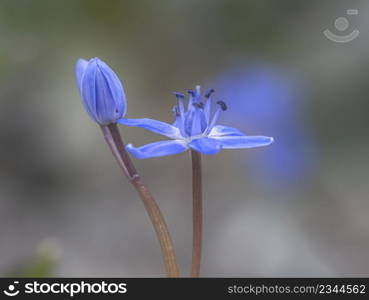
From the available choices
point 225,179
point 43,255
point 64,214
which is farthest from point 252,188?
point 43,255

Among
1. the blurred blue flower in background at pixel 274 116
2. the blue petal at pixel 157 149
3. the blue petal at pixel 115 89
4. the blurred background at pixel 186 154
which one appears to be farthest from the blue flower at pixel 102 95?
the blurred blue flower in background at pixel 274 116

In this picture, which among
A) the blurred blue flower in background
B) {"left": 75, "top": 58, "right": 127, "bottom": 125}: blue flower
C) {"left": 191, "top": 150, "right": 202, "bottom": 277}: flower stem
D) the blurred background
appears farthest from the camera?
Answer: the blurred blue flower in background

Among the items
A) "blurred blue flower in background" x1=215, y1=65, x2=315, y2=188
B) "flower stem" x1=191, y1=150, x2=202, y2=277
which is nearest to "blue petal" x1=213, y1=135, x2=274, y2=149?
"flower stem" x1=191, y1=150, x2=202, y2=277

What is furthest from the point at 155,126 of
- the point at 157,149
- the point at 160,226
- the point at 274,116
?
the point at 274,116

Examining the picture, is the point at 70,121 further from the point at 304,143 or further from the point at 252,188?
the point at 304,143

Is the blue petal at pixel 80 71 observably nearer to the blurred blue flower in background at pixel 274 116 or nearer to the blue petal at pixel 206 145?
the blue petal at pixel 206 145

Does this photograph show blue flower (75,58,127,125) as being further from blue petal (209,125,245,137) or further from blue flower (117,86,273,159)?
blue petal (209,125,245,137)

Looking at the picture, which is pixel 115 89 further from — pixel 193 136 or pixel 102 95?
pixel 193 136
